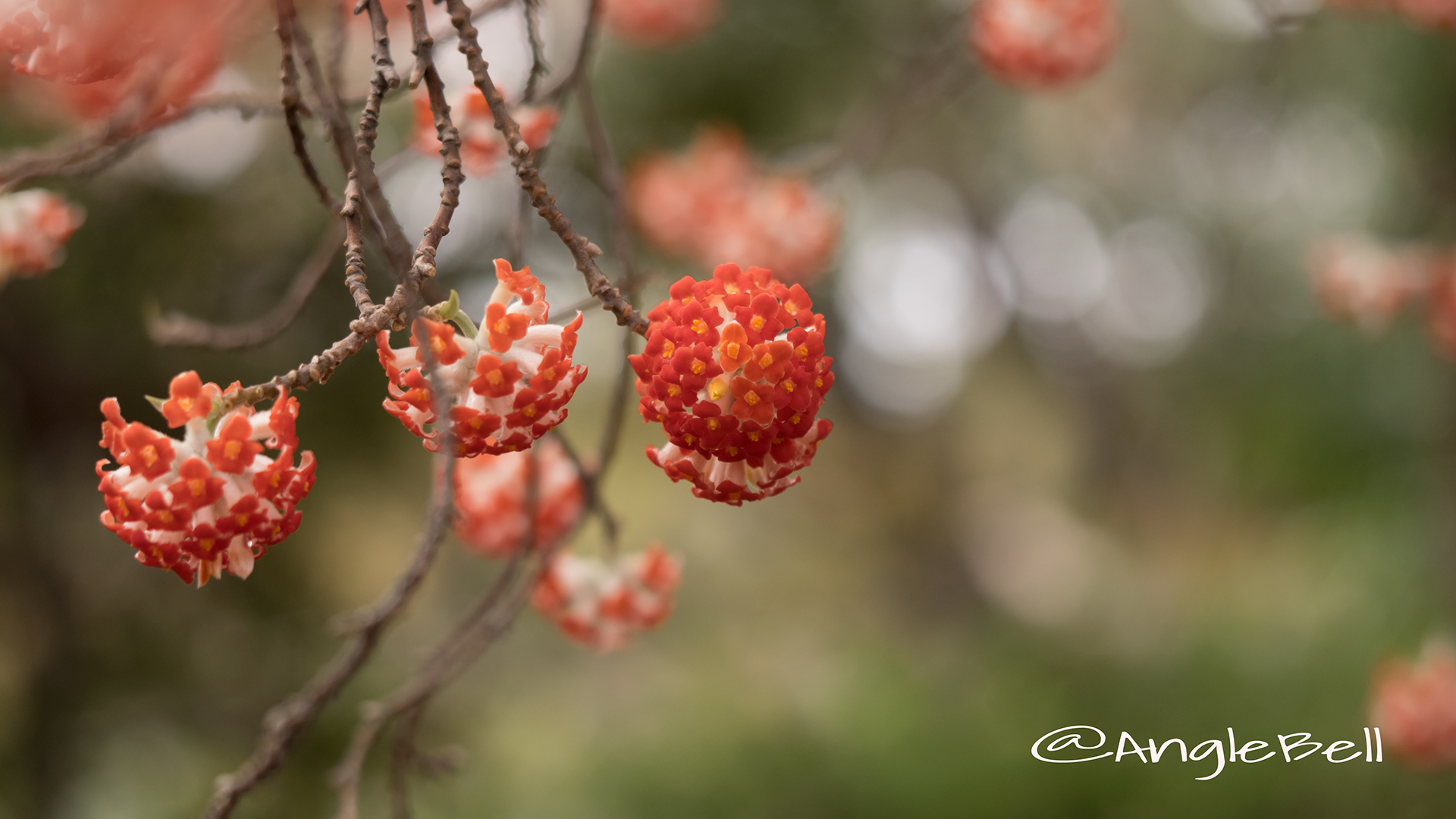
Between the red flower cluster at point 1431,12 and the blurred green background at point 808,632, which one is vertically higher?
the red flower cluster at point 1431,12

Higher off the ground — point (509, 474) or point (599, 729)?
point (509, 474)

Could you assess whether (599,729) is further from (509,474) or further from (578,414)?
(578,414)

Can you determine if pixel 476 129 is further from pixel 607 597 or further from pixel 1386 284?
pixel 1386 284

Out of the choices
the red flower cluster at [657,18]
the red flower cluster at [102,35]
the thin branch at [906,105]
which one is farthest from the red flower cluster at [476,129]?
the red flower cluster at [657,18]

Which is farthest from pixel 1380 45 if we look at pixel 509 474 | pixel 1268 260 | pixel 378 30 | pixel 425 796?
pixel 425 796

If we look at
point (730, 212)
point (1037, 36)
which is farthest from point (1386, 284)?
point (730, 212)

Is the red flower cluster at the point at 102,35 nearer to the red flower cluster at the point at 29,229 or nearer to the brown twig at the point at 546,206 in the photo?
the brown twig at the point at 546,206
